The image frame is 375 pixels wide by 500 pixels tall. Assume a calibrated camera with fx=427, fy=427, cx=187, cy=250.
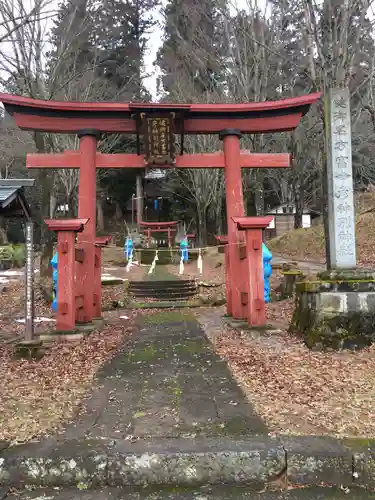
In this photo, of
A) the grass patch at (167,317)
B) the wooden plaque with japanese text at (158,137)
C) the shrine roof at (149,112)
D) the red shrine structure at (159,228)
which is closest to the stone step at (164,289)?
the grass patch at (167,317)

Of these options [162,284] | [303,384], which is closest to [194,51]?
[162,284]

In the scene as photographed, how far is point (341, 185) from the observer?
21.4 feet

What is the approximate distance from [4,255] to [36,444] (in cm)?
2024

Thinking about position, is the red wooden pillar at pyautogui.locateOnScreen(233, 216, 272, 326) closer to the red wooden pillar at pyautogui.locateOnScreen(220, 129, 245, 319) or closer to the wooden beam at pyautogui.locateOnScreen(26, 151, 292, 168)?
the red wooden pillar at pyautogui.locateOnScreen(220, 129, 245, 319)

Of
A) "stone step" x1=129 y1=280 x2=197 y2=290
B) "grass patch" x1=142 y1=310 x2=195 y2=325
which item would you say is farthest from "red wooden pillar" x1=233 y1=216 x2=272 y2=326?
"stone step" x1=129 y1=280 x2=197 y2=290

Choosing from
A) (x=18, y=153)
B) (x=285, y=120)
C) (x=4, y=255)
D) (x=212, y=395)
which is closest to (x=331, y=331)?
(x=212, y=395)

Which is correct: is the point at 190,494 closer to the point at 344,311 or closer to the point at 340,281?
the point at 344,311

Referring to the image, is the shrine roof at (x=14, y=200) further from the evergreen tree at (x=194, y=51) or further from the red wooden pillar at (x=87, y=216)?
the evergreen tree at (x=194, y=51)

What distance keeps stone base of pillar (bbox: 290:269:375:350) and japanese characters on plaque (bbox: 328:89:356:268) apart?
1.04 feet

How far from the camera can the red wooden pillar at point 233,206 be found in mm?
9305

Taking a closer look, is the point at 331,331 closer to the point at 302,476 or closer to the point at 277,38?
the point at 302,476

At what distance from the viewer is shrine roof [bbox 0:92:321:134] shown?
29.6 feet

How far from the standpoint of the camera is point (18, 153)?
22.8 metres

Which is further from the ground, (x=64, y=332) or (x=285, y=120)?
(x=285, y=120)
